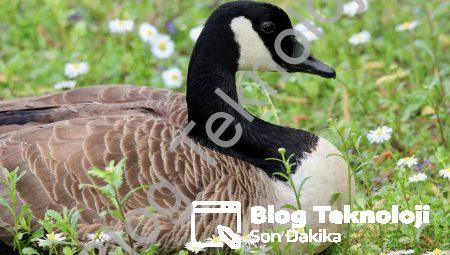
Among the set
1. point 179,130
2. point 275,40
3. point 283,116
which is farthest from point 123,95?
point 283,116

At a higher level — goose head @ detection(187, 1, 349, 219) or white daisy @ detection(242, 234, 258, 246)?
goose head @ detection(187, 1, 349, 219)

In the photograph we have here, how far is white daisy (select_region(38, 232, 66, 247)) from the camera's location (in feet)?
12.4

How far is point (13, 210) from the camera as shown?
12.9ft

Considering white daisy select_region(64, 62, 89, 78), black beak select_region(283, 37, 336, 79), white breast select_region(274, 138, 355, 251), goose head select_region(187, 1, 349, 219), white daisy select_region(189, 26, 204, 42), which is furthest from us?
white daisy select_region(189, 26, 204, 42)

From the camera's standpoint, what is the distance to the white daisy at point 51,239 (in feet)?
Answer: 12.4

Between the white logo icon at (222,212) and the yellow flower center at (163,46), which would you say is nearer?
the white logo icon at (222,212)

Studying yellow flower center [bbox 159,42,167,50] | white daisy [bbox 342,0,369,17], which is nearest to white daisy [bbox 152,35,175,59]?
yellow flower center [bbox 159,42,167,50]

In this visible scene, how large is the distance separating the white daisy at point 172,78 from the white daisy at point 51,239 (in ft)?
8.13

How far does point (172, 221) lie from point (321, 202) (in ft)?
2.48

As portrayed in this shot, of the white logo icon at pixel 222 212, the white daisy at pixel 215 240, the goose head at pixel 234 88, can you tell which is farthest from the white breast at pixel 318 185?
the white daisy at pixel 215 240

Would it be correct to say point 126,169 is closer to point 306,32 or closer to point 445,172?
point 445,172

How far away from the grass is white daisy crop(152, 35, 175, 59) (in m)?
0.16

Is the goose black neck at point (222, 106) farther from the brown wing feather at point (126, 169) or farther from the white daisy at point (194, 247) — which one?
the white daisy at point (194, 247)

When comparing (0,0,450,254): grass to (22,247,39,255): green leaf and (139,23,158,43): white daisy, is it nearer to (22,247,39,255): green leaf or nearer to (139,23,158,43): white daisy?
(139,23,158,43): white daisy
